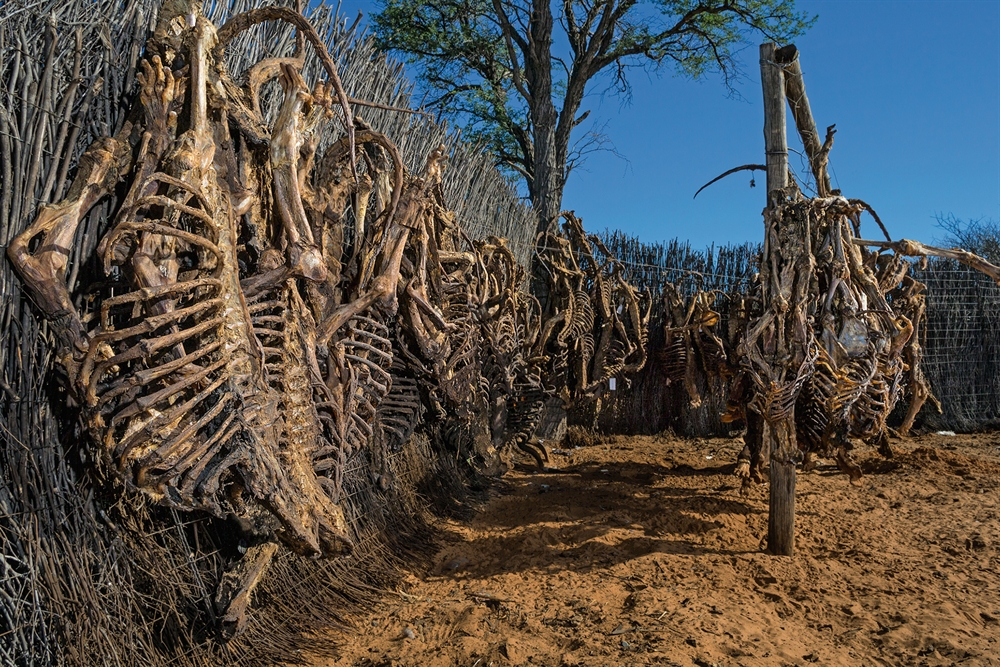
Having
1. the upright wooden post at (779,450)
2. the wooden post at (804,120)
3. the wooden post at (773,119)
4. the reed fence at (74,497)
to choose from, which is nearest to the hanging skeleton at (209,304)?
the reed fence at (74,497)

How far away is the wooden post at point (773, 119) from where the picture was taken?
441cm

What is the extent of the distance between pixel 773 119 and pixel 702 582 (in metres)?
3.08

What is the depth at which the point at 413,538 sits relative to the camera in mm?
3912

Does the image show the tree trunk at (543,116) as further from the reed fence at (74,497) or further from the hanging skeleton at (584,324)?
the reed fence at (74,497)

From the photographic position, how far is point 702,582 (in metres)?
3.55

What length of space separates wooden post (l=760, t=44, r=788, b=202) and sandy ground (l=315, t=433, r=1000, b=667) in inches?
92.0

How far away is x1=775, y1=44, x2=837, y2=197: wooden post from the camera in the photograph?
4.75 meters

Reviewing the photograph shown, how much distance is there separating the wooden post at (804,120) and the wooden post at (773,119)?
214 millimetres

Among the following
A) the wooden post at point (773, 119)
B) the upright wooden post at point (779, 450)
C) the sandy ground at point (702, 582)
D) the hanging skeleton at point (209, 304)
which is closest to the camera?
the hanging skeleton at point (209, 304)

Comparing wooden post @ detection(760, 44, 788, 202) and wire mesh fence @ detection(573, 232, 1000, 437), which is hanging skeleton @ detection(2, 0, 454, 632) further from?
wire mesh fence @ detection(573, 232, 1000, 437)

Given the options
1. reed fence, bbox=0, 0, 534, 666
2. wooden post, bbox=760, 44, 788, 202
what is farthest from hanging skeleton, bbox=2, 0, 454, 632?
wooden post, bbox=760, 44, 788, 202

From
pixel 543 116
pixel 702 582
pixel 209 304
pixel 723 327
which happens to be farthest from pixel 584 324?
pixel 209 304

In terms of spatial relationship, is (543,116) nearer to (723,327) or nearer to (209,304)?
(723,327)

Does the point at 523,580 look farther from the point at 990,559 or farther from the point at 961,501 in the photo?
the point at 961,501
